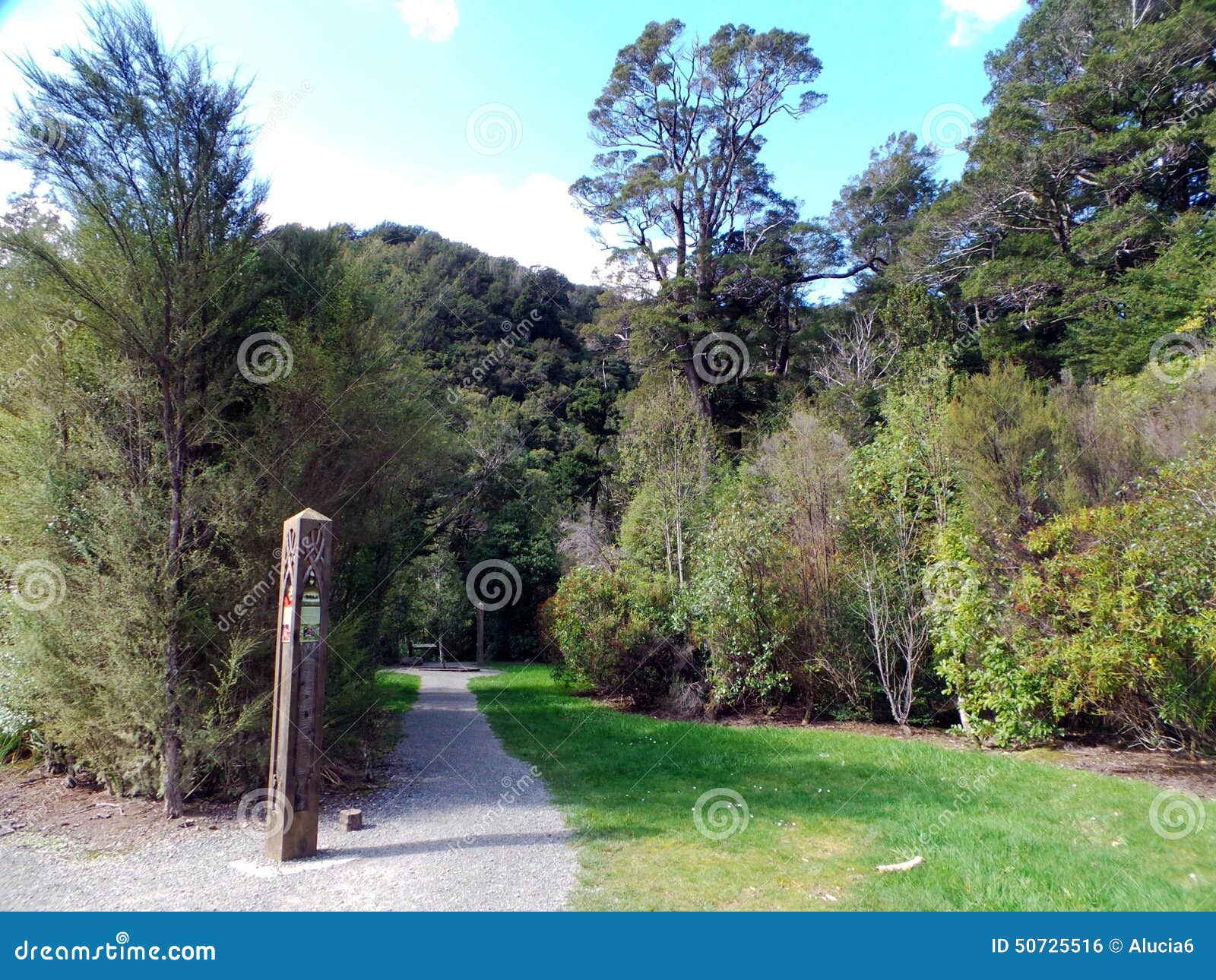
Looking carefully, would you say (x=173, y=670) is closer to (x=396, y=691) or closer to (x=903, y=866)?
(x=903, y=866)

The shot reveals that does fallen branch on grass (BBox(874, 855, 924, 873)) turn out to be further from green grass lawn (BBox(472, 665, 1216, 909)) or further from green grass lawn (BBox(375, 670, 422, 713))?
green grass lawn (BBox(375, 670, 422, 713))

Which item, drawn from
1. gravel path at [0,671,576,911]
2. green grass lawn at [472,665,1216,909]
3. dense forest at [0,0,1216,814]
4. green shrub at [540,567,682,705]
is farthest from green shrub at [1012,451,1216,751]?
green shrub at [540,567,682,705]

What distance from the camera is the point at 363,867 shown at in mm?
4992

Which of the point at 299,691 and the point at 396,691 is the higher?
the point at 299,691

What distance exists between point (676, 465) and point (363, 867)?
11.7m

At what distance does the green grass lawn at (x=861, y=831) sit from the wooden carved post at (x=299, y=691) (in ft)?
6.80

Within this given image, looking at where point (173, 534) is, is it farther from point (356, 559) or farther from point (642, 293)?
point (642, 293)

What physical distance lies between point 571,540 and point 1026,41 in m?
25.4

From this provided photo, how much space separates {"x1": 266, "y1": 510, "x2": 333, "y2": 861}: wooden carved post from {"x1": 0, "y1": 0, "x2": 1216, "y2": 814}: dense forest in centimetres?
124

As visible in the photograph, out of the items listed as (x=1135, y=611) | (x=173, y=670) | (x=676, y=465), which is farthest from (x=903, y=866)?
(x=676, y=465)

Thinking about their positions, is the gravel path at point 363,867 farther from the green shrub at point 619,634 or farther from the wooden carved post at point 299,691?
the green shrub at point 619,634

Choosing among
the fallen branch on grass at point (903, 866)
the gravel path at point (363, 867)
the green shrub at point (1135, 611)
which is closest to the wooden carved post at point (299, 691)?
the gravel path at point (363, 867)

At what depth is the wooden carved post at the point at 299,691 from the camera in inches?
204

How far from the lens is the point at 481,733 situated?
36.6 ft
